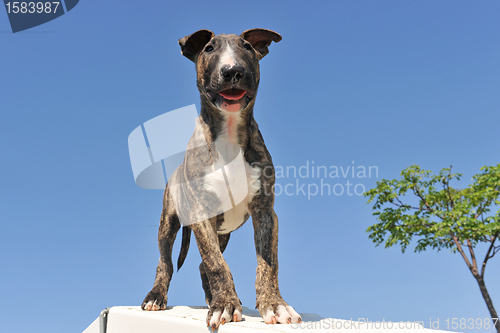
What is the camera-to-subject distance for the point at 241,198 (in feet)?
13.8

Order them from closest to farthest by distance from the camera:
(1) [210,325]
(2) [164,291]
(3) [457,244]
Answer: (1) [210,325], (2) [164,291], (3) [457,244]

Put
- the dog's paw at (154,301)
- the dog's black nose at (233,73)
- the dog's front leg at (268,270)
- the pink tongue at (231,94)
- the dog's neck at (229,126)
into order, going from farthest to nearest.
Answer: the dog's paw at (154,301) < the dog's neck at (229,126) < the pink tongue at (231,94) < the dog's black nose at (233,73) < the dog's front leg at (268,270)

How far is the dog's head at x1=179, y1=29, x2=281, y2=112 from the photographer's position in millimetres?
3750

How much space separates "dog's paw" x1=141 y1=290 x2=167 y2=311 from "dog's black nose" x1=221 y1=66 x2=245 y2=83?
273cm

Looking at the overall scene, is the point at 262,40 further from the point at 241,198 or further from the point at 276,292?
the point at 276,292

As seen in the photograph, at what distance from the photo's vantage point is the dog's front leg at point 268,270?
3543 millimetres

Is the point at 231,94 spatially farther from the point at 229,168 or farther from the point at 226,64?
the point at 229,168

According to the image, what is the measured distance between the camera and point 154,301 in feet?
15.7

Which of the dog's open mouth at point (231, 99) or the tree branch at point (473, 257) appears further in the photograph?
the tree branch at point (473, 257)

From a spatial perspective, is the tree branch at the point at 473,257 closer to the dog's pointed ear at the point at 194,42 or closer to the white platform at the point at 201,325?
the white platform at the point at 201,325

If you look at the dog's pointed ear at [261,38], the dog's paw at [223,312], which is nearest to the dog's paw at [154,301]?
the dog's paw at [223,312]

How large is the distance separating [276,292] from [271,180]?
3.70ft

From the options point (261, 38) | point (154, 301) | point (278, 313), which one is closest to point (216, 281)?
point (278, 313)

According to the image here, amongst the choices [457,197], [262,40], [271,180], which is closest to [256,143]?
[271,180]
